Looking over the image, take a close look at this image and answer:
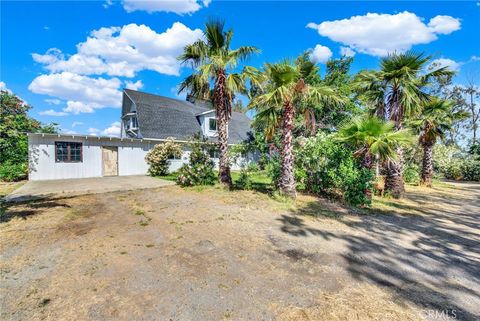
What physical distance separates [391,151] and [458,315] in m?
6.19

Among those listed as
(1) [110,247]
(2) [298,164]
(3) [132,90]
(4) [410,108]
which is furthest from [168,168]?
(4) [410,108]

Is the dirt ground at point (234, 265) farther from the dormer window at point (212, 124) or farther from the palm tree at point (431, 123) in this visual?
the dormer window at point (212, 124)

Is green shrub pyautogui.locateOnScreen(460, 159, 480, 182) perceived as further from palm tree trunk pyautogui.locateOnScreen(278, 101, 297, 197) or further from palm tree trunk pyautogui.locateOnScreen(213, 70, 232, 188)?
palm tree trunk pyautogui.locateOnScreen(213, 70, 232, 188)

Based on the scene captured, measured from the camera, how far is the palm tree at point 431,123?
12883 mm

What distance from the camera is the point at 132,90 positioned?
2102 centimetres

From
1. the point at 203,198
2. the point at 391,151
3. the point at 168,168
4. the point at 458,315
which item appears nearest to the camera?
the point at 458,315

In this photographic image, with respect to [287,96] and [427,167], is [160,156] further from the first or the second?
[427,167]

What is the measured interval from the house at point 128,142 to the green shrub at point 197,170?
6.32ft

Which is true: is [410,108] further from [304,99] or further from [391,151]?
[304,99]

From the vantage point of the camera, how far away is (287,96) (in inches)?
332

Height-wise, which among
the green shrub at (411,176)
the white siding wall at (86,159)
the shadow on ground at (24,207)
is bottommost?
the shadow on ground at (24,207)

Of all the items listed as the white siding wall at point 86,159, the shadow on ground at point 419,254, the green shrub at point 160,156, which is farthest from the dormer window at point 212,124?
the shadow on ground at point 419,254

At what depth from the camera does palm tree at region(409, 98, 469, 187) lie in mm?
12883

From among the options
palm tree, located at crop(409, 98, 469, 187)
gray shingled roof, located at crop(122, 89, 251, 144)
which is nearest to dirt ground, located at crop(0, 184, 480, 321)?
palm tree, located at crop(409, 98, 469, 187)
